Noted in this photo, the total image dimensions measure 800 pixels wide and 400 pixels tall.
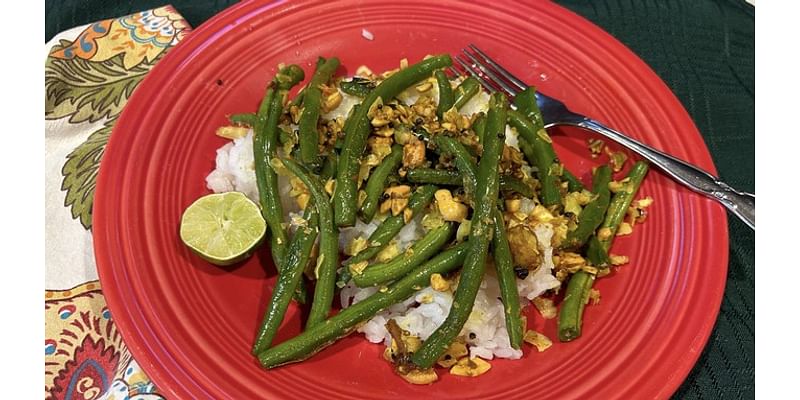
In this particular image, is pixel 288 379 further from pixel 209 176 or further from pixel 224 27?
pixel 224 27

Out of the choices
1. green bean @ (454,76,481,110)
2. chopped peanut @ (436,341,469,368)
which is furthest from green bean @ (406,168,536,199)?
chopped peanut @ (436,341,469,368)

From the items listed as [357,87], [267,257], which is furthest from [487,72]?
[267,257]

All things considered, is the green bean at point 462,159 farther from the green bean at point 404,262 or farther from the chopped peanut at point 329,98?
the chopped peanut at point 329,98

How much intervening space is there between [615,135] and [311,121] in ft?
4.27

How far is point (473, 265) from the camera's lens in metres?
1.96

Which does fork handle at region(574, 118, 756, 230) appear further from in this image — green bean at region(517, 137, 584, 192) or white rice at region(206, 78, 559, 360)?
white rice at region(206, 78, 559, 360)

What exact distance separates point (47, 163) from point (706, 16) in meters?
3.77

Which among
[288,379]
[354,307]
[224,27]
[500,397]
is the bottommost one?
[288,379]

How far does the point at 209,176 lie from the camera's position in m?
2.45

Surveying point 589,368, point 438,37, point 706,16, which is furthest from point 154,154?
point 706,16

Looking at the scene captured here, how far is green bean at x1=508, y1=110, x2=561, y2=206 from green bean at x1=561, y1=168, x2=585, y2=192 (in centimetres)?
8

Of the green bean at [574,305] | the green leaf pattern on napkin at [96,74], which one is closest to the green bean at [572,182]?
the green bean at [574,305]

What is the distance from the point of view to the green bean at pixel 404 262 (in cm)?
210

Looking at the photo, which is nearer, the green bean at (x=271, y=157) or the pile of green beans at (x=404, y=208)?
the pile of green beans at (x=404, y=208)
